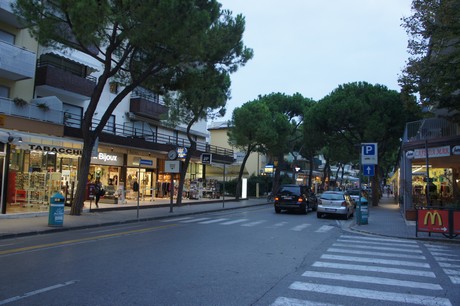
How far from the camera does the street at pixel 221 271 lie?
6.07 metres

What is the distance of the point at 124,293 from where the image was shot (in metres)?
6.14

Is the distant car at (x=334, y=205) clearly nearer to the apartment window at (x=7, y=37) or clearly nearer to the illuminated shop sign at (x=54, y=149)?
the illuminated shop sign at (x=54, y=149)

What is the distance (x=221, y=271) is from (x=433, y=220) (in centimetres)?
982

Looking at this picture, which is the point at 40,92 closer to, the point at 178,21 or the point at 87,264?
the point at 178,21

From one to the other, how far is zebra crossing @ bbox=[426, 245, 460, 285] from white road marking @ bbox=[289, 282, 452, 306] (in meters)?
1.63

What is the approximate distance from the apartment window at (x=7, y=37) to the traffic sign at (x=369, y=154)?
1870cm

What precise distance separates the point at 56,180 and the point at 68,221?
17.9 ft

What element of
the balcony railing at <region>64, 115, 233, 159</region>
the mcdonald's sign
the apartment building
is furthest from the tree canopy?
the mcdonald's sign

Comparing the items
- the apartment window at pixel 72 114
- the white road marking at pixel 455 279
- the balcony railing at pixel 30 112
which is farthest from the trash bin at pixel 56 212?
the white road marking at pixel 455 279

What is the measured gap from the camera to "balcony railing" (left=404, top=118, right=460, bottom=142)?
21469 millimetres

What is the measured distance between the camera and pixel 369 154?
18516mm

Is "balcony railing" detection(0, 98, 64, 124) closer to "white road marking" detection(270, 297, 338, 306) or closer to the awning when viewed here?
the awning

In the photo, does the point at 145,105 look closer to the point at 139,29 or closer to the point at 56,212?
the point at 139,29

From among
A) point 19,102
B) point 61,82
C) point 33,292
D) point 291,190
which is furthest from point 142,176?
point 33,292
